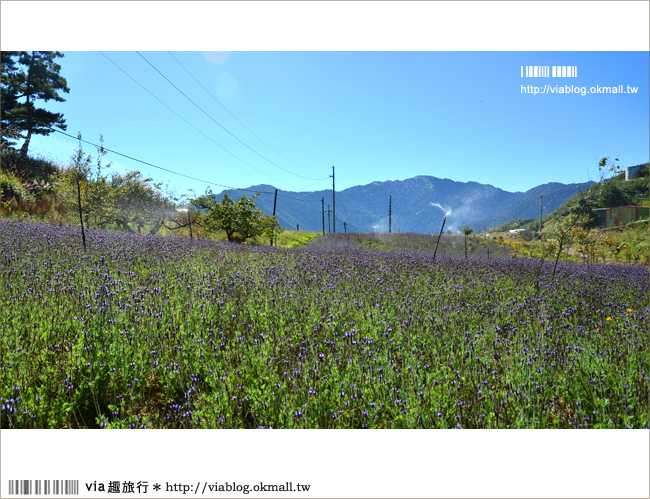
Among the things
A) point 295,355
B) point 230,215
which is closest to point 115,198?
point 230,215

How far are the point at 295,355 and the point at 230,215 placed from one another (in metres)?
18.1

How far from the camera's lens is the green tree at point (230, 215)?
65.8ft

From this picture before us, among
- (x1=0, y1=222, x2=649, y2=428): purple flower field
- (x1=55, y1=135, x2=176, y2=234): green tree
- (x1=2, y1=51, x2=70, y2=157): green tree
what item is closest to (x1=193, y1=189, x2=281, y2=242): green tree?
(x1=55, y1=135, x2=176, y2=234): green tree

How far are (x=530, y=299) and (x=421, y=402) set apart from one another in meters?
3.86

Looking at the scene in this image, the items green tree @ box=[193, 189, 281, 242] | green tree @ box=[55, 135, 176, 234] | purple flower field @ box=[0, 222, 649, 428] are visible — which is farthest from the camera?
green tree @ box=[193, 189, 281, 242]

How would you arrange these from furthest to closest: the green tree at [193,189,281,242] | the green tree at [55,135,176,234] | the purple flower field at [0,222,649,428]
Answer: the green tree at [193,189,281,242], the green tree at [55,135,176,234], the purple flower field at [0,222,649,428]

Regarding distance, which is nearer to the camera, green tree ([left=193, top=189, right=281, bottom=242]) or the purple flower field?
the purple flower field

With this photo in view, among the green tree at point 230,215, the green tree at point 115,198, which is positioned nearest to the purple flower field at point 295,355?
A: the green tree at point 115,198

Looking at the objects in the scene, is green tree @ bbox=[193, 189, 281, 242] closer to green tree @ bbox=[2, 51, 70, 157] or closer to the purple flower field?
green tree @ bbox=[2, 51, 70, 157]

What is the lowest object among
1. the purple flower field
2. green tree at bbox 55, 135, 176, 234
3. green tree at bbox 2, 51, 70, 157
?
the purple flower field

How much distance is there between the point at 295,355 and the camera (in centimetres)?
304

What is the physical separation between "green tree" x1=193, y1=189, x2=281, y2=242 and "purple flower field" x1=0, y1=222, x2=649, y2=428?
14.9 metres

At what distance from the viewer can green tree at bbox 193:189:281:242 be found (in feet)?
65.8

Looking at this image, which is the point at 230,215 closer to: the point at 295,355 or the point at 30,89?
the point at 30,89
